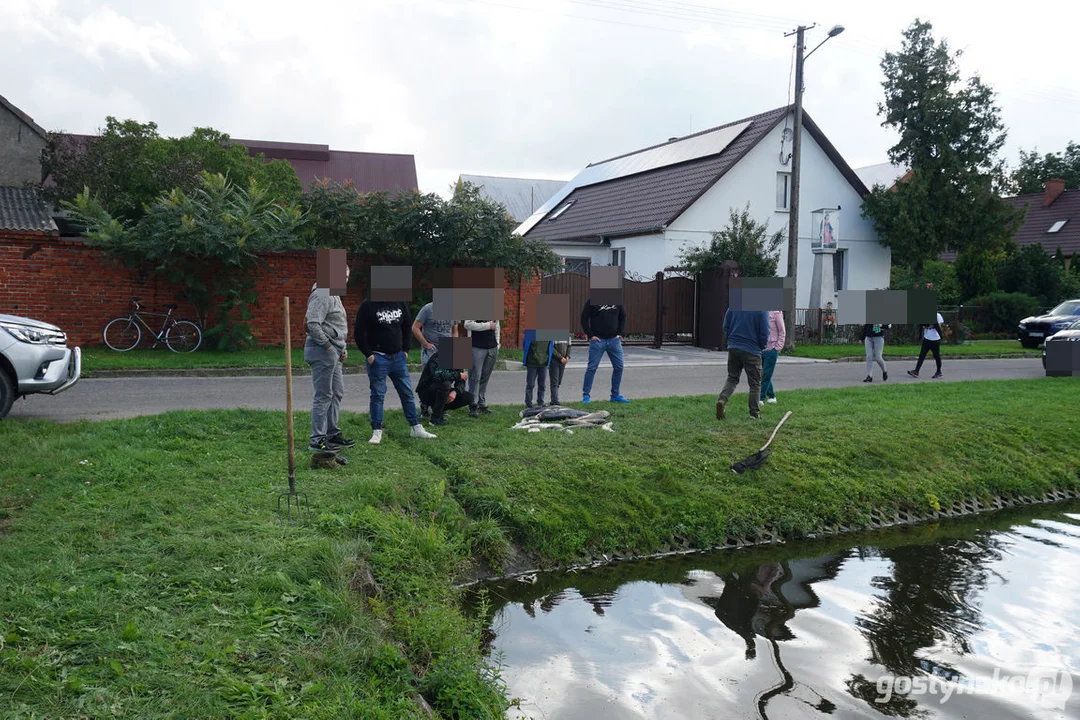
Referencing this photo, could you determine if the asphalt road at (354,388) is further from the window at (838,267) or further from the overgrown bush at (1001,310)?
the overgrown bush at (1001,310)

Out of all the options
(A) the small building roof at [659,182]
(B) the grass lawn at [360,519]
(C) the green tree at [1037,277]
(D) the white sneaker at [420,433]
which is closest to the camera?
(B) the grass lawn at [360,519]

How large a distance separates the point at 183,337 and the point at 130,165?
35.0 ft

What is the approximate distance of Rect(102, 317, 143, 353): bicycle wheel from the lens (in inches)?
692

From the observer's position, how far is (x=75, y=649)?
12.2ft

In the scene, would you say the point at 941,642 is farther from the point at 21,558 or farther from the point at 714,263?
the point at 714,263

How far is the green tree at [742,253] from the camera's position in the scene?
2438 cm

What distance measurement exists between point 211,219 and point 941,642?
1580 centimetres

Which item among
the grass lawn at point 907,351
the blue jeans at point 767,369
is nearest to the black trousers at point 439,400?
the blue jeans at point 767,369

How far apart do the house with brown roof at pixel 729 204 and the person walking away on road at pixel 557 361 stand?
17446 mm

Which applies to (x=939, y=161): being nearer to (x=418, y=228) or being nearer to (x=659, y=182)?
(x=659, y=182)

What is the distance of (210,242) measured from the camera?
56.4 ft

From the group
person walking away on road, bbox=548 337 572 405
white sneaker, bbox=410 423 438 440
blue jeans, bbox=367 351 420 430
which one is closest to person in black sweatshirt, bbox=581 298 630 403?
person walking away on road, bbox=548 337 572 405

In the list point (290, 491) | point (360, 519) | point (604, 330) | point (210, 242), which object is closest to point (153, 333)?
point (210, 242)

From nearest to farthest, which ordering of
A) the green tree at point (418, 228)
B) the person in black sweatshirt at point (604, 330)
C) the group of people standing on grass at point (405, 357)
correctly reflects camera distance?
the group of people standing on grass at point (405, 357)
the person in black sweatshirt at point (604, 330)
the green tree at point (418, 228)
